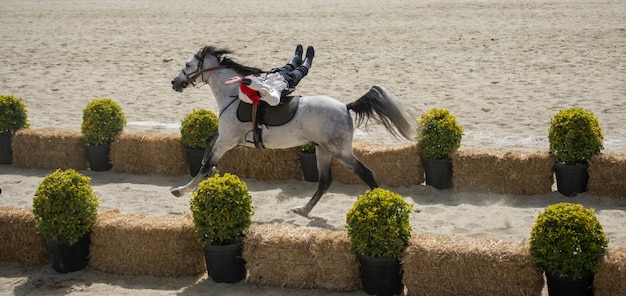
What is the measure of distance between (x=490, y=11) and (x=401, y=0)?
587cm

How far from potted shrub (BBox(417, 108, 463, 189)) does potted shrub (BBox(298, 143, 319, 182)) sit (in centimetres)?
161

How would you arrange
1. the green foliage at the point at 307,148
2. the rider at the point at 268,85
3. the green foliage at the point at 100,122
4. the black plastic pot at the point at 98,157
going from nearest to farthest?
1. the rider at the point at 268,85
2. the green foliage at the point at 307,148
3. the green foliage at the point at 100,122
4. the black plastic pot at the point at 98,157

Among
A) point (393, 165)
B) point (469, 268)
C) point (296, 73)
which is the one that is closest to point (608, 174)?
point (393, 165)

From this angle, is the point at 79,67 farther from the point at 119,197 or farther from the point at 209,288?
the point at 209,288

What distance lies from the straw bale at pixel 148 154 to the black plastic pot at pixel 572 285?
685cm

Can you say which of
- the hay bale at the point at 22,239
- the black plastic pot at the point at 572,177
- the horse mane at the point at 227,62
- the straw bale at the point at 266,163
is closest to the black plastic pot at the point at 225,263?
the hay bale at the point at 22,239

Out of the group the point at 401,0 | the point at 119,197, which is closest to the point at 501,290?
the point at 119,197

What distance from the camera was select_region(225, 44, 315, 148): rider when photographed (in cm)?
976

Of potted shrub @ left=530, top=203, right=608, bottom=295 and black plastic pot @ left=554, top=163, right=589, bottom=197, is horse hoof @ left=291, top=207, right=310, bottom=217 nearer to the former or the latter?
black plastic pot @ left=554, top=163, right=589, bottom=197

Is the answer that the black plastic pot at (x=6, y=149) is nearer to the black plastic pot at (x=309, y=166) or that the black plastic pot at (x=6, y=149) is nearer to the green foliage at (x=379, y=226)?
the black plastic pot at (x=309, y=166)

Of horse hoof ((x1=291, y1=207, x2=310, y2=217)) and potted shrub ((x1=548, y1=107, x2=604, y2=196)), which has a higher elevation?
potted shrub ((x1=548, y1=107, x2=604, y2=196))

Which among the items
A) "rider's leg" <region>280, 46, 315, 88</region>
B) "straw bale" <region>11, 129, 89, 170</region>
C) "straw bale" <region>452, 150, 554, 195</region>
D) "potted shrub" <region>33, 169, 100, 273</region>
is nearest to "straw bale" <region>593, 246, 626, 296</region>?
"straw bale" <region>452, 150, 554, 195</region>

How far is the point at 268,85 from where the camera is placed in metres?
9.96

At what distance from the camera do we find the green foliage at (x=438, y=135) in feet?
36.2
